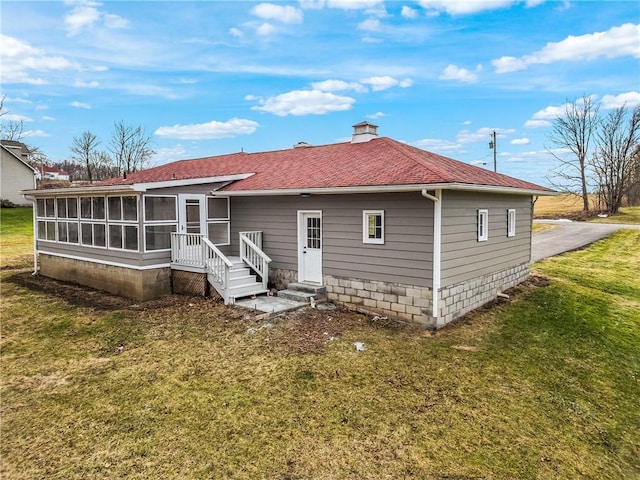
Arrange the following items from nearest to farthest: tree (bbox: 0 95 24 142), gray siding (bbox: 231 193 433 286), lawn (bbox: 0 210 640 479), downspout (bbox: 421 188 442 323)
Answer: lawn (bbox: 0 210 640 479)
downspout (bbox: 421 188 442 323)
gray siding (bbox: 231 193 433 286)
tree (bbox: 0 95 24 142)

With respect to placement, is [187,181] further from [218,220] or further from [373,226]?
[373,226]

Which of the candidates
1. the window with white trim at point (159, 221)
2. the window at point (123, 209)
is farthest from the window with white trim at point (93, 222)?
the window with white trim at point (159, 221)

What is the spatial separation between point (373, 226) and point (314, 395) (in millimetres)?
4396

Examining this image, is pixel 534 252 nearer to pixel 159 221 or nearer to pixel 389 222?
pixel 389 222

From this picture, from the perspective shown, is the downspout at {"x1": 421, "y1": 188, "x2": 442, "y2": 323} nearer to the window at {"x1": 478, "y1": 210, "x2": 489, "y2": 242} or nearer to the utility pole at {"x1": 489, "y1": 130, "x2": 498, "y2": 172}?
the window at {"x1": 478, "y1": 210, "x2": 489, "y2": 242}

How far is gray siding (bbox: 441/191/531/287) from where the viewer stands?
852cm

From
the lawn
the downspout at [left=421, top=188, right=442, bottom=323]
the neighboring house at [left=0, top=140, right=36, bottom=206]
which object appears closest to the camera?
the lawn

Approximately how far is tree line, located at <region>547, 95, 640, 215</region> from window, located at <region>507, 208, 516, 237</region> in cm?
3042

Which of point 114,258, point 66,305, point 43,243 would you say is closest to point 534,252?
point 114,258

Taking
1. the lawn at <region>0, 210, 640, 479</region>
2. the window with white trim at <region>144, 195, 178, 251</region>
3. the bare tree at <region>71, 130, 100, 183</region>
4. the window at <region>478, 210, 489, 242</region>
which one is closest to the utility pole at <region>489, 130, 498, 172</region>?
the lawn at <region>0, 210, 640, 479</region>

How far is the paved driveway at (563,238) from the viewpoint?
19405 mm

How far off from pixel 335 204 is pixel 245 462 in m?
6.34

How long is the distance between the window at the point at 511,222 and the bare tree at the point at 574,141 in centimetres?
3042

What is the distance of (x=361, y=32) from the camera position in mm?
15188
